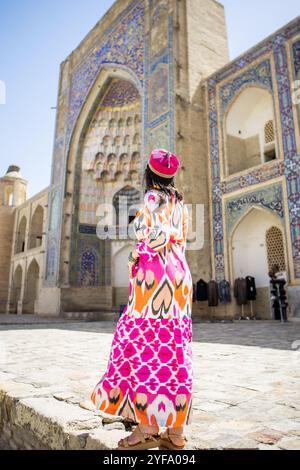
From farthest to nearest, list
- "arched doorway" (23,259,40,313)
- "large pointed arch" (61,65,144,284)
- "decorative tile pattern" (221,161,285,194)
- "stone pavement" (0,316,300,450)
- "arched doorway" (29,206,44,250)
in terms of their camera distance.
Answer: "arched doorway" (29,206,44,250), "arched doorway" (23,259,40,313), "large pointed arch" (61,65,144,284), "decorative tile pattern" (221,161,285,194), "stone pavement" (0,316,300,450)

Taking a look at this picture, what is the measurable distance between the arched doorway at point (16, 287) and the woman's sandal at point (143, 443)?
20.8m

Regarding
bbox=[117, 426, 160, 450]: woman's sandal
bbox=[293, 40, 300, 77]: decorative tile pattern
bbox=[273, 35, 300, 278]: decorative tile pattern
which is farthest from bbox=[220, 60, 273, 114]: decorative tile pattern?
bbox=[117, 426, 160, 450]: woman's sandal

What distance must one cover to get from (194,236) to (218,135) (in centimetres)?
343

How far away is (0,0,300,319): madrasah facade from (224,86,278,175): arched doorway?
0.04m

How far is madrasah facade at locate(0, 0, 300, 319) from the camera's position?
9.55 m

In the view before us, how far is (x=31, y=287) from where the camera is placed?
19984mm

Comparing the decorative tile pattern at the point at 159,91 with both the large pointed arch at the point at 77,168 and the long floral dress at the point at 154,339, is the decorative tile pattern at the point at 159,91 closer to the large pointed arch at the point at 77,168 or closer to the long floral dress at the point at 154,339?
the large pointed arch at the point at 77,168

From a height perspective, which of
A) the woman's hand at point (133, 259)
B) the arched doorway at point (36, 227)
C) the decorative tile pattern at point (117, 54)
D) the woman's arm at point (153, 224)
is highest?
the decorative tile pattern at point (117, 54)

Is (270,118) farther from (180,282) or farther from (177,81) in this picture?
(180,282)

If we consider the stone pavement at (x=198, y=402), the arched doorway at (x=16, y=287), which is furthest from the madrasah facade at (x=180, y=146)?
the stone pavement at (x=198, y=402)

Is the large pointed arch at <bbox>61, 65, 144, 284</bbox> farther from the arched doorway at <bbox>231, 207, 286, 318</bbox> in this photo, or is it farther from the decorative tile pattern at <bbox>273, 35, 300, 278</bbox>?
the arched doorway at <bbox>231, 207, 286, 318</bbox>

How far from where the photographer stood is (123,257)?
1636cm

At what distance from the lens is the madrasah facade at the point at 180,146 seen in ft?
31.3

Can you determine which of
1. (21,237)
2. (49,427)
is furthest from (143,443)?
(21,237)
